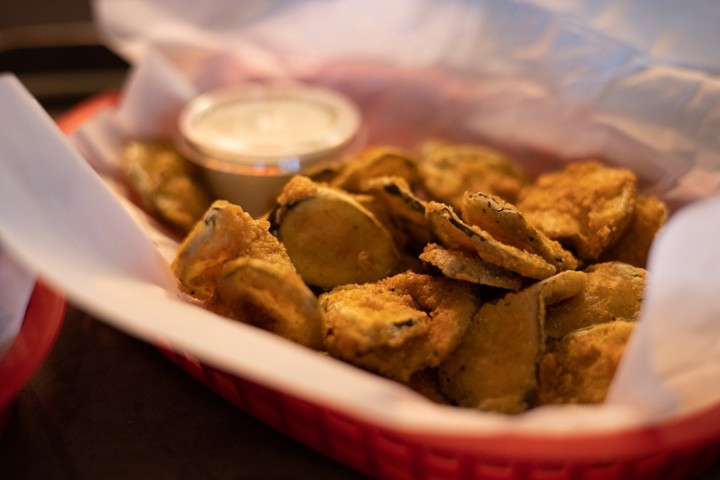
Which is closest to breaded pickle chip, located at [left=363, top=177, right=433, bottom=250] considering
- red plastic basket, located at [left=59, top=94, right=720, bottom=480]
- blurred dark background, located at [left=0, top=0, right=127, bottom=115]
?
red plastic basket, located at [left=59, top=94, right=720, bottom=480]

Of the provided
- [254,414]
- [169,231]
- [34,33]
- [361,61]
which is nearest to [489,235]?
[254,414]

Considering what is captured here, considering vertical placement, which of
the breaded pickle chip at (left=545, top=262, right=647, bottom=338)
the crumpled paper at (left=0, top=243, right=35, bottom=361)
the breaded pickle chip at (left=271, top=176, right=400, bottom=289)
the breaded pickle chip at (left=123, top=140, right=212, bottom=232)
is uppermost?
the breaded pickle chip at (left=545, top=262, right=647, bottom=338)

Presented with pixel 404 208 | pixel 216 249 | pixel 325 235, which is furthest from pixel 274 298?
pixel 404 208

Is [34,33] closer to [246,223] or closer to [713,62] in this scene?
[246,223]

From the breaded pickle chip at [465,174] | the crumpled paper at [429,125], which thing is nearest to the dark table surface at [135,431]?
the crumpled paper at [429,125]

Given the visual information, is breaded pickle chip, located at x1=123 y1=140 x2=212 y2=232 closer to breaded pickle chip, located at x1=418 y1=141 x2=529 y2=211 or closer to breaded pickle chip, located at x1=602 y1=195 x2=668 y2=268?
breaded pickle chip, located at x1=418 y1=141 x2=529 y2=211

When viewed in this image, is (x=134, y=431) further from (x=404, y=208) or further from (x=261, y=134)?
(x=261, y=134)
